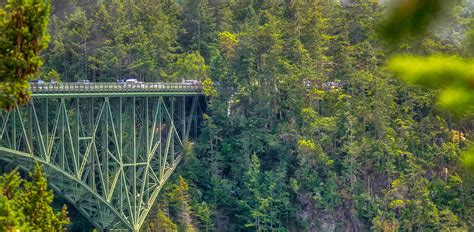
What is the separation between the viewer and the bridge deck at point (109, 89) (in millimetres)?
27144

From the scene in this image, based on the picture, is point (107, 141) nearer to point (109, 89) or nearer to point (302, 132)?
point (109, 89)

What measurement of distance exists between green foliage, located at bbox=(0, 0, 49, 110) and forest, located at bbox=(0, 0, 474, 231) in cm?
2289

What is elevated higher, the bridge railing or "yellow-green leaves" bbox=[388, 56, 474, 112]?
"yellow-green leaves" bbox=[388, 56, 474, 112]

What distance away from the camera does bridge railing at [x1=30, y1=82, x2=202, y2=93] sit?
27.2 metres

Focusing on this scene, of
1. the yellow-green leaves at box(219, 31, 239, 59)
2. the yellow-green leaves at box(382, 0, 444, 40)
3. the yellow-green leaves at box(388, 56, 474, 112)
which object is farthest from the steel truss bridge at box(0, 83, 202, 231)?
the yellow-green leaves at box(382, 0, 444, 40)

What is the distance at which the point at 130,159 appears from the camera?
3138 cm

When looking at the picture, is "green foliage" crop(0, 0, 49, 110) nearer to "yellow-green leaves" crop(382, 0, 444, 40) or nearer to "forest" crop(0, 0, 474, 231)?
"yellow-green leaves" crop(382, 0, 444, 40)

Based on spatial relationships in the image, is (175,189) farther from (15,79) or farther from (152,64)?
(15,79)

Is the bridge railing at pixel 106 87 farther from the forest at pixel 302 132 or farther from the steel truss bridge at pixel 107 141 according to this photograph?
the forest at pixel 302 132

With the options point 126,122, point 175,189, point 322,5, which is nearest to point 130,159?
point 126,122

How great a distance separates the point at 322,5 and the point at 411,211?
12.3 meters

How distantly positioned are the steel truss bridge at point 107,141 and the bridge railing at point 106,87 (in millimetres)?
34

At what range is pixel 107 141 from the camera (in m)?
29.0

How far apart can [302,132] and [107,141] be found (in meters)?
10.3
